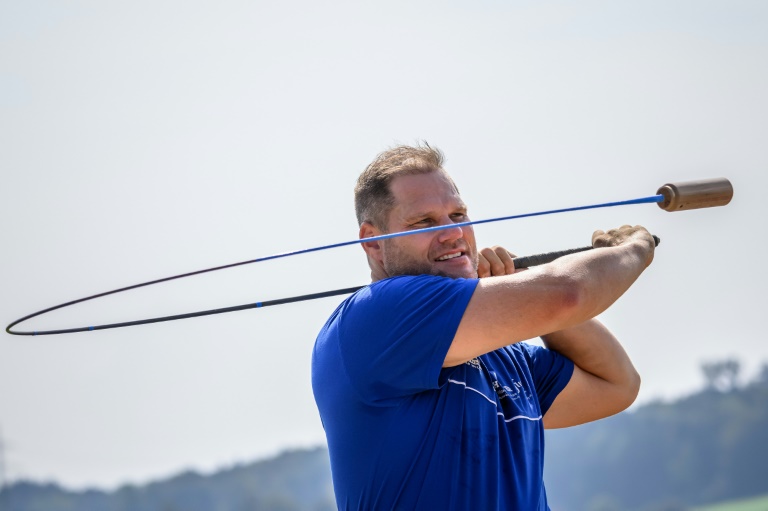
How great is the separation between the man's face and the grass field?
198 feet

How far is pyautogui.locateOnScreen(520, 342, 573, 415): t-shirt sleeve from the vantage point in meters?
5.62

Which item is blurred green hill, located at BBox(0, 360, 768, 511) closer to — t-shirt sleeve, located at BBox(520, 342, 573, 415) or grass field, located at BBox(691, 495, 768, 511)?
grass field, located at BBox(691, 495, 768, 511)

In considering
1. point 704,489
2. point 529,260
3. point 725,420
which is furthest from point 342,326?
point 725,420

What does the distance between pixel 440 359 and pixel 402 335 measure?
0.58ft

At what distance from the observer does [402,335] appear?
4.61 m

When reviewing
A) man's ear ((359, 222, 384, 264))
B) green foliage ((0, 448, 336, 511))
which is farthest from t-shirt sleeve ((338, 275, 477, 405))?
green foliage ((0, 448, 336, 511))

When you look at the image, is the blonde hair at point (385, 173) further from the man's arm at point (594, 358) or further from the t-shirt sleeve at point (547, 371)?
the t-shirt sleeve at point (547, 371)

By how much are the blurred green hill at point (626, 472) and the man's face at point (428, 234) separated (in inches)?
2189

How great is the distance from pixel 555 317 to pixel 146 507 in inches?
2504

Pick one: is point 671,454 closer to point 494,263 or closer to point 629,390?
point 629,390

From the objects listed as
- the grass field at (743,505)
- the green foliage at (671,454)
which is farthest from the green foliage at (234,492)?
the grass field at (743,505)

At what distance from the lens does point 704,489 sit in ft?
265

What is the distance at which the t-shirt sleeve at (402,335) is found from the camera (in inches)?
180

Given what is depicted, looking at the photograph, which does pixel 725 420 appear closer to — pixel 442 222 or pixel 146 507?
pixel 146 507
